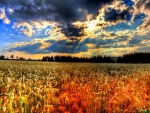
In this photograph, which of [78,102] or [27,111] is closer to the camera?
[27,111]

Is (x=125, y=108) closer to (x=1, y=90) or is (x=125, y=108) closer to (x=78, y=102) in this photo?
(x=78, y=102)

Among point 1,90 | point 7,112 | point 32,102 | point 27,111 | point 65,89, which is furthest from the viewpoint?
point 65,89

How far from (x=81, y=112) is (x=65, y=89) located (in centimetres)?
316

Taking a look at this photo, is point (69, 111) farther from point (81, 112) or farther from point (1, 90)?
point (1, 90)

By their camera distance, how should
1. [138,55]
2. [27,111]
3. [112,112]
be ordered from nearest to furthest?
1. [27,111]
2. [112,112]
3. [138,55]

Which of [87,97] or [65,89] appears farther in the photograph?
[65,89]

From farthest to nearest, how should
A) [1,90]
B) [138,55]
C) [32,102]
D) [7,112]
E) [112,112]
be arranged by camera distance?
[138,55] → [1,90] → [112,112] → [32,102] → [7,112]

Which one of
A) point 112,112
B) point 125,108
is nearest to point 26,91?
point 112,112

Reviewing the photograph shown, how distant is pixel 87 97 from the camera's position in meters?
11.2

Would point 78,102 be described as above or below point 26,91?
below

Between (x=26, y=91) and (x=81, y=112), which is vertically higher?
(x=26, y=91)

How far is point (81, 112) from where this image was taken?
10492 millimetres

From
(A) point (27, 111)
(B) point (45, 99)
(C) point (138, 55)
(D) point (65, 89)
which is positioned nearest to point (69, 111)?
(B) point (45, 99)

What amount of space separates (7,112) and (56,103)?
2628mm
